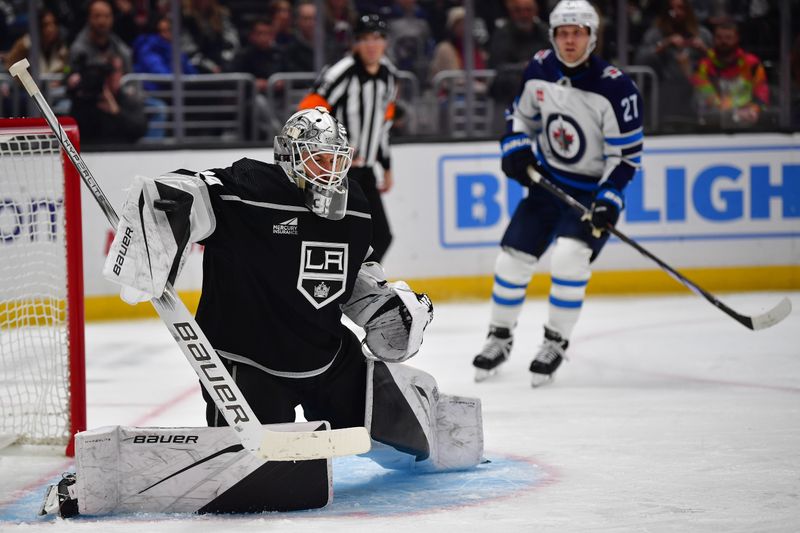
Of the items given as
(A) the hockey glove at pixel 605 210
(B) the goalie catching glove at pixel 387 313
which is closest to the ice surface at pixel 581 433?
(B) the goalie catching glove at pixel 387 313

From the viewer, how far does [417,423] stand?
2902 millimetres

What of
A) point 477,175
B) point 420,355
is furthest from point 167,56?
point 420,355

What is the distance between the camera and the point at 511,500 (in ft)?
9.12

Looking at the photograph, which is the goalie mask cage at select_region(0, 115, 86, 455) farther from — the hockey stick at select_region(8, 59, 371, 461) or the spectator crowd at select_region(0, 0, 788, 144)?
the spectator crowd at select_region(0, 0, 788, 144)

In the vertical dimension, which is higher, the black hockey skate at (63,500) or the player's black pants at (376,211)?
the player's black pants at (376,211)

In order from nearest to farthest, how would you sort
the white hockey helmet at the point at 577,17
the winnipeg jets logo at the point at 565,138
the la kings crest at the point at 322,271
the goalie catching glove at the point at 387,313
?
the la kings crest at the point at 322,271 < the goalie catching glove at the point at 387,313 < the white hockey helmet at the point at 577,17 < the winnipeg jets logo at the point at 565,138

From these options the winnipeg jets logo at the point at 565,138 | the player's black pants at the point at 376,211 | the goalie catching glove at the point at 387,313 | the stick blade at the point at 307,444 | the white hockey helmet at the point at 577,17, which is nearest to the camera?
the stick blade at the point at 307,444

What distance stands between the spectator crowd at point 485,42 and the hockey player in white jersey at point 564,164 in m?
1.87

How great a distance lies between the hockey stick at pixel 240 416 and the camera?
8.33 feet

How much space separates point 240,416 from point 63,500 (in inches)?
17.0

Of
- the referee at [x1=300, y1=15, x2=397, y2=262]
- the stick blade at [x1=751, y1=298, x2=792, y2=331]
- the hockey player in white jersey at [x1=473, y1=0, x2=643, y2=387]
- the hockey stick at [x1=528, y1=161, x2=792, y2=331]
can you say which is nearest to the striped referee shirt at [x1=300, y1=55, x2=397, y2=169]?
the referee at [x1=300, y1=15, x2=397, y2=262]

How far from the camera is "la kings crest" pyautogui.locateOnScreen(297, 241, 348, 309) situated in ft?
9.04

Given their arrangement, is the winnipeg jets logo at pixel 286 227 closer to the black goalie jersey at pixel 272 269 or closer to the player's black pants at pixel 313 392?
the black goalie jersey at pixel 272 269

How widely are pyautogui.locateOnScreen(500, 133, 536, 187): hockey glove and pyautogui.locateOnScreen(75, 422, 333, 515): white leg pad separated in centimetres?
199
